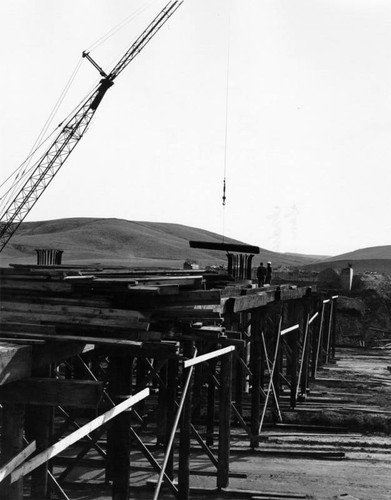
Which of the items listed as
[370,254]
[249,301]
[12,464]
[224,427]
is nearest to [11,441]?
[12,464]

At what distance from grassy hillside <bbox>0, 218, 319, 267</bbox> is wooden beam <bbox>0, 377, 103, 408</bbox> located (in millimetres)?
108125

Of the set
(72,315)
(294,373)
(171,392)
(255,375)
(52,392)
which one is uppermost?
(72,315)

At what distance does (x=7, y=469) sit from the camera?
5.41 metres

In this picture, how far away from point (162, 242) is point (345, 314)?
384 feet

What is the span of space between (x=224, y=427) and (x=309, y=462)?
10.4 ft

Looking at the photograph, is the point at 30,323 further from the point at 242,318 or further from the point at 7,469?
the point at 242,318

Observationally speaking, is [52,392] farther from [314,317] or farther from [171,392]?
[314,317]

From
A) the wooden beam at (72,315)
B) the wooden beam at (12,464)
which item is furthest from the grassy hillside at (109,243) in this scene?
the wooden beam at (12,464)

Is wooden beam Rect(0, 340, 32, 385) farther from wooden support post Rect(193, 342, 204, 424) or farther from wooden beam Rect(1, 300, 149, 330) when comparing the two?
wooden support post Rect(193, 342, 204, 424)

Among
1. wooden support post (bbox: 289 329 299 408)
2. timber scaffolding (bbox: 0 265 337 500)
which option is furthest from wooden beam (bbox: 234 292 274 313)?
wooden support post (bbox: 289 329 299 408)

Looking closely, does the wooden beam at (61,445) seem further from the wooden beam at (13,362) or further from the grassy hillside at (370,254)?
the grassy hillside at (370,254)

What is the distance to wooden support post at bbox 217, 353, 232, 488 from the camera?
41.6ft

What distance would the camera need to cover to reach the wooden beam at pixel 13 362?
550 cm

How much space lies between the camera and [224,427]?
1291cm
